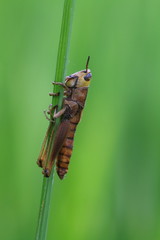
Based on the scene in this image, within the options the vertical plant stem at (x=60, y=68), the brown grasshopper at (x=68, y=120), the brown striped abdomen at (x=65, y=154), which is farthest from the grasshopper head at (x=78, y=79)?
the vertical plant stem at (x=60, y=68)

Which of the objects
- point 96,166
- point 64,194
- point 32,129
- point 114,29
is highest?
point 114,29

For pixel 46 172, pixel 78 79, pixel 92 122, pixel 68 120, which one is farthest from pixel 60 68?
pixel 92 122

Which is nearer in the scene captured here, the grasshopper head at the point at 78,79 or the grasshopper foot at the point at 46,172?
the grasshopper foot at the point at 46,172

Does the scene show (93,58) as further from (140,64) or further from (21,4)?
(21,4)

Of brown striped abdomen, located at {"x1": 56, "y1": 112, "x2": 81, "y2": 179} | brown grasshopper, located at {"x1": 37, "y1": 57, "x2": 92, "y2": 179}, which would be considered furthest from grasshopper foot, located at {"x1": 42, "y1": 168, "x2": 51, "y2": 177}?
brown striped abdomen, located at {"x1": 56, "y1": 112, "x2": 81, "y2": 179}

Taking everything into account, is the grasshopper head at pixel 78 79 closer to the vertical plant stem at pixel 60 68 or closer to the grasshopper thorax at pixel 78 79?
the grasshopper thorax at pixel 78 79

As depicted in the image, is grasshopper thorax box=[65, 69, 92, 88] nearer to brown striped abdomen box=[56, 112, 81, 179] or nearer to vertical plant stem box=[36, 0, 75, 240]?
brown striped abdomen box=[56, 112, 81, 179]

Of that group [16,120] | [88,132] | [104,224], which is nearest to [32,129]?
[16,120]
